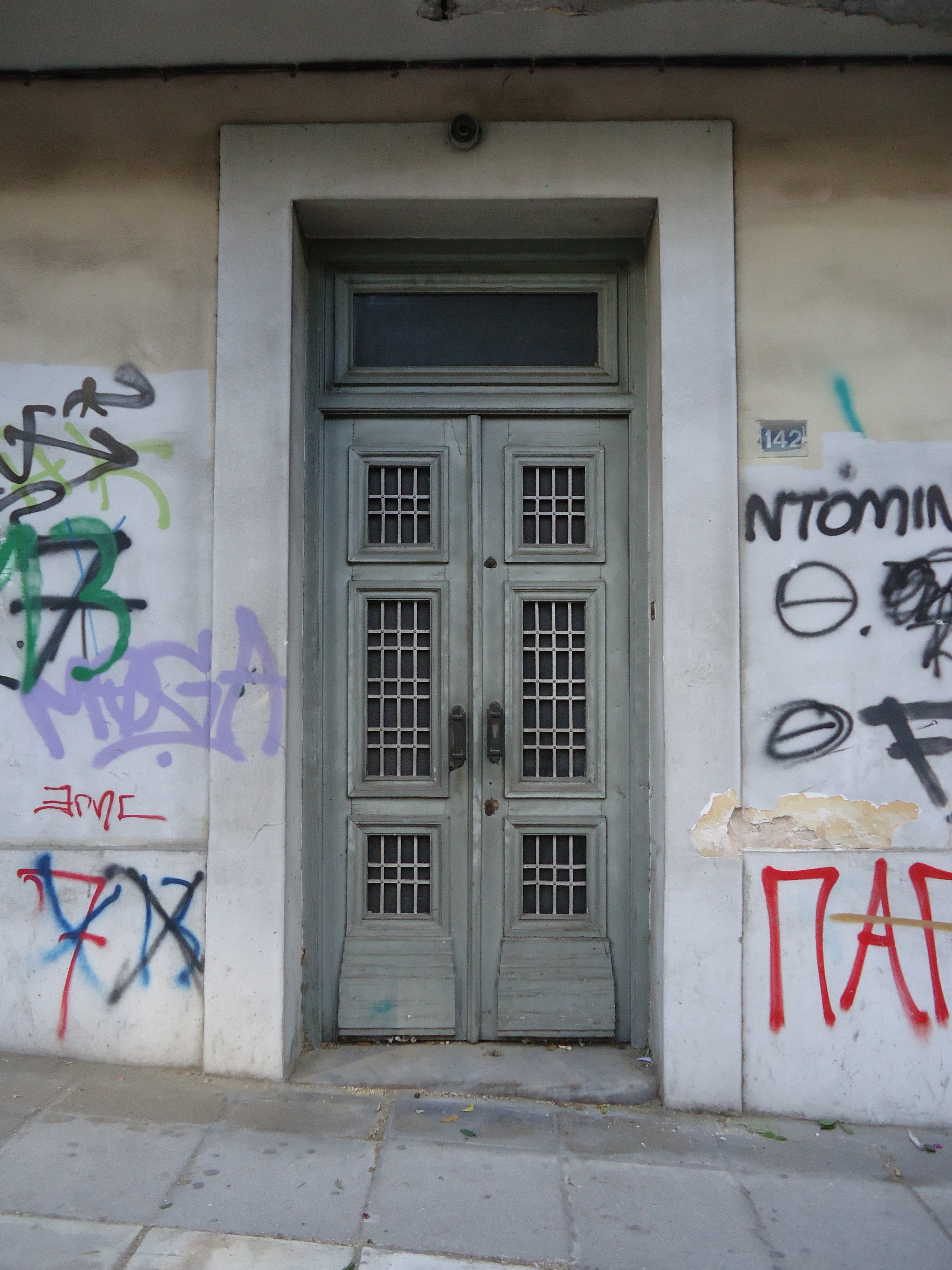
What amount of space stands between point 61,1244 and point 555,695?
8.02ft

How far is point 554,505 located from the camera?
3.88 m

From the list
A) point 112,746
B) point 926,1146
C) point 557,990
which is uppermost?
point 112,746

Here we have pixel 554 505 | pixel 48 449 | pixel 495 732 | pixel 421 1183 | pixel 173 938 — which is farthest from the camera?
pixel 554 505

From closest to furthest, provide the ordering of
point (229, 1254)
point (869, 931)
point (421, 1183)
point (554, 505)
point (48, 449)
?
1. point (229, 1254)
2. point (421, 1183)
3. point (869, 931)
4. point (48, 449)
5. point (554, 505)

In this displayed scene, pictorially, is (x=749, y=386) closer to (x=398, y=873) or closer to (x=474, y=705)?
(x=474, y=705)

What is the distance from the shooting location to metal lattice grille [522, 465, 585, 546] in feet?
12.7

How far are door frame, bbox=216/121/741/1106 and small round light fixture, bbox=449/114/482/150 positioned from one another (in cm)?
3

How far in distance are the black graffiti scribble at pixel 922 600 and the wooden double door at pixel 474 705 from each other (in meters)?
1.02

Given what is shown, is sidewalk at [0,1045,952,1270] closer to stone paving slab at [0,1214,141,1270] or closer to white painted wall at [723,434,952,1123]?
stone paving slab at [0,1214,141,1270]

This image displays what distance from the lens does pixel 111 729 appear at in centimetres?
363

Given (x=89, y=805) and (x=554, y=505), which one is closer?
(x=89, y=805)

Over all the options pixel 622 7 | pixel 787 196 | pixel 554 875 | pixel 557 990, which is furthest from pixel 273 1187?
pixel 622 7

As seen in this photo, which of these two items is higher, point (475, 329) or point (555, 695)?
point (475, 329)

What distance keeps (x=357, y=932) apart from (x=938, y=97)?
4043mm
